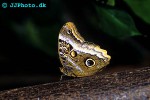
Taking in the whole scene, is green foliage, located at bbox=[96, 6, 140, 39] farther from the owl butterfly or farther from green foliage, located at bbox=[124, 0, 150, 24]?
the owl butterfly

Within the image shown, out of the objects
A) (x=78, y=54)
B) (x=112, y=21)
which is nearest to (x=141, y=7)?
(x=112, y=21)

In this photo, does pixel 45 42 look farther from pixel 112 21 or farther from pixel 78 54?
pixel 78 54

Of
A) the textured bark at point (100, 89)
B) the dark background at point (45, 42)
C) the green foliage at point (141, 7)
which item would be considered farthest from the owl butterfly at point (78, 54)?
the dark background at point (45, 42)

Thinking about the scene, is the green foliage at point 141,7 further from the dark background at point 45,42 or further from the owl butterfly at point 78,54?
the owl butterfly at point 78,54

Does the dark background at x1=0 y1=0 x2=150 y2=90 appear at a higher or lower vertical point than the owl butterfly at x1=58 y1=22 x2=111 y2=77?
higher

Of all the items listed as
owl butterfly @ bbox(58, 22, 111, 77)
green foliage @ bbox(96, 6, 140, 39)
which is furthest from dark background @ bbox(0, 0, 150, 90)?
owl butterfly @ bbox(58, 22, 111, 77)
